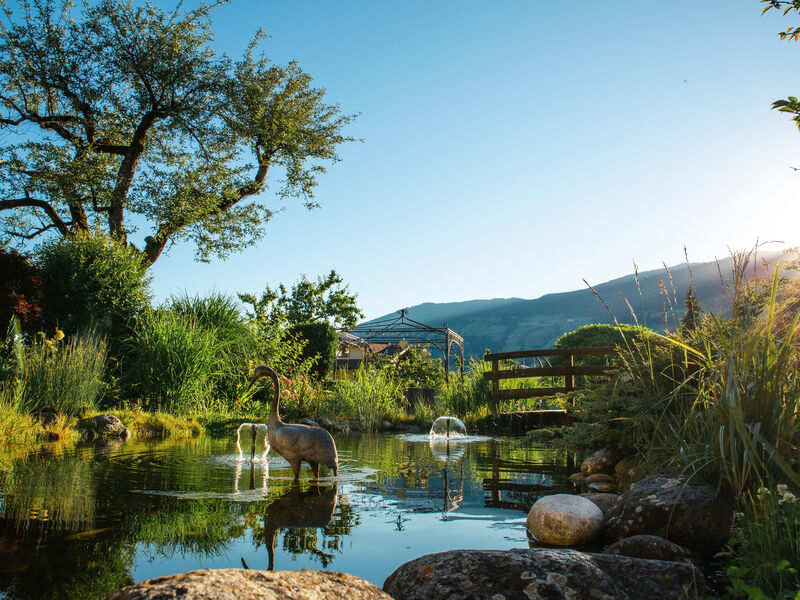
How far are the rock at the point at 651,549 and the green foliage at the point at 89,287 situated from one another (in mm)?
11308

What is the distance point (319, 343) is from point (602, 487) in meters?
13.5

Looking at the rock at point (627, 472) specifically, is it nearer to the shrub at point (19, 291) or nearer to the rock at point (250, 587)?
the rock at point (250, 587)

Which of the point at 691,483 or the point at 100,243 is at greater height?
the point at 100,243

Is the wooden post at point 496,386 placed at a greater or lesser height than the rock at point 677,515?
greater

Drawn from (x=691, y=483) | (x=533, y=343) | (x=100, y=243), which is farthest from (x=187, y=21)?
(x=533, y=343)

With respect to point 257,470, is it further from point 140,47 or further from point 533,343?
point 533,343

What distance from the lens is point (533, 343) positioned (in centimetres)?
11762

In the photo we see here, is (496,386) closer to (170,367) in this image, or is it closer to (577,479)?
(170,367)

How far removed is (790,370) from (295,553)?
2942 mm

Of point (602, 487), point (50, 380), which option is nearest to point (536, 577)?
point (602, 487)

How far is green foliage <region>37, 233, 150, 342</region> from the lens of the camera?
40.0 feet

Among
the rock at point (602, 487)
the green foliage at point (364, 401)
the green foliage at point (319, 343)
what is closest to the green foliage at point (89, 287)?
the green foliage at point (364, 401)

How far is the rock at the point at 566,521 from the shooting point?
369cm

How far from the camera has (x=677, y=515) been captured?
11.4 feet
